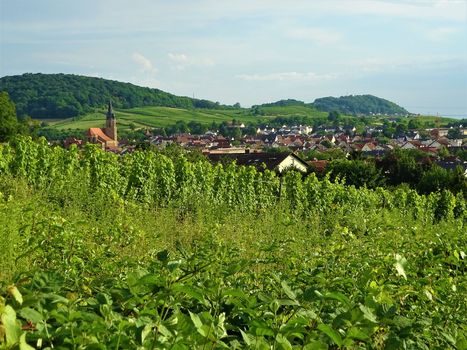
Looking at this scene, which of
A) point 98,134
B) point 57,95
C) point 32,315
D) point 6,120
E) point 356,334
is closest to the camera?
point 32,315

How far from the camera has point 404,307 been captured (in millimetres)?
3150

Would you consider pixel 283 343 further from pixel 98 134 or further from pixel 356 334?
pixel 98 134

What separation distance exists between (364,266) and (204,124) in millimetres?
178714

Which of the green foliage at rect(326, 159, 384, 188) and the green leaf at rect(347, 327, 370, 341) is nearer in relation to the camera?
the green leaf at rect(347, 327, 370, 341)

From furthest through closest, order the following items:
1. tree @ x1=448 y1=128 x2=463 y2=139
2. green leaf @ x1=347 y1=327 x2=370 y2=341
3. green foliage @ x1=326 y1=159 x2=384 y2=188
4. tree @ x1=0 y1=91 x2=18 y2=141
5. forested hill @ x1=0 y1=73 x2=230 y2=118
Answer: forested hill @ x1=0 y1=73 x2=230 y2=118, tree @ x1=448 y1=128 x2=463 y2=139, tree @ x1=0 y1=91 x2=18 y2=141, green foliage @ x1=326 y1=159 x2=384 y2=188, green leaf @ x1=347 y1=327 x2=370 y2=341

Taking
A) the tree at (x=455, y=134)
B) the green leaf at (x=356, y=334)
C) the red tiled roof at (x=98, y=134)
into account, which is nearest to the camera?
the green leaf at (x=356, y=334)

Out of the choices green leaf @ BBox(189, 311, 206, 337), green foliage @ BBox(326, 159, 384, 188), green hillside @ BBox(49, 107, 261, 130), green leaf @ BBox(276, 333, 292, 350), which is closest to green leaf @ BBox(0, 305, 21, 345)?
green leaf @ BBox(189, 311, 206, 337)

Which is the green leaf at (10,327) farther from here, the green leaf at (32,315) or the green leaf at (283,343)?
the green leaf at (283,343)

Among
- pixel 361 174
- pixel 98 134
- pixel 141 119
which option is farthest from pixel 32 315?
pixel 141 119

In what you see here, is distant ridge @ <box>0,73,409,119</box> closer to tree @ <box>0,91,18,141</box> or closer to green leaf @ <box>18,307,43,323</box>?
tree @ <box>0,91,18,141</box>

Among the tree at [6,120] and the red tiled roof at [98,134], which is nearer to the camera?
the tree at [6,120]

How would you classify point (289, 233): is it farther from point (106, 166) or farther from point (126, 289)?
point (106, 166)

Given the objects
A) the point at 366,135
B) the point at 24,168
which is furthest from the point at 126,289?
the point at 366,135

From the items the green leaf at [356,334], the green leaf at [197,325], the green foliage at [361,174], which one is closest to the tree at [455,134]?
the green foliage at [361,174]
